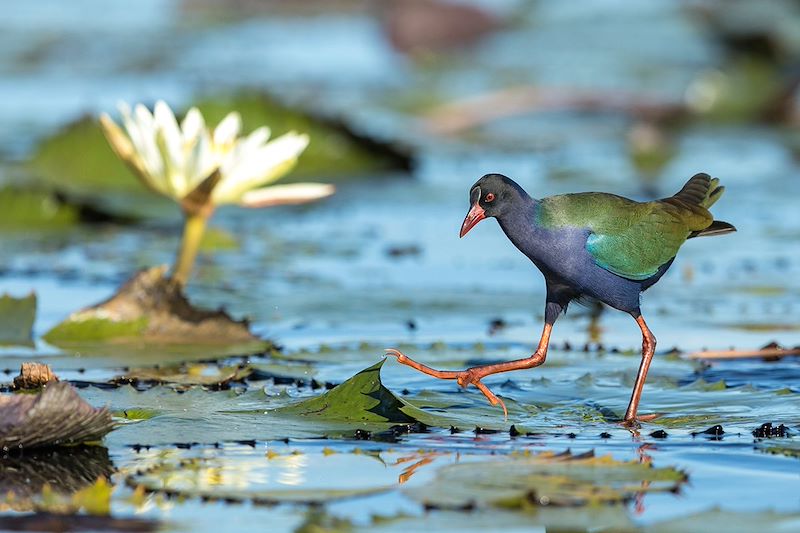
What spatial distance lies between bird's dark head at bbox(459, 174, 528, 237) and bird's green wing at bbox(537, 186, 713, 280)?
8 centimetres

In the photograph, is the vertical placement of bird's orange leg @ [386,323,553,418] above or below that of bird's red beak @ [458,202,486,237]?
below

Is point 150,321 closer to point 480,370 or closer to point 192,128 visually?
point 192,128

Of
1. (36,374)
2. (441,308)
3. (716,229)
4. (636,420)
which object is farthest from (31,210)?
(636,420)

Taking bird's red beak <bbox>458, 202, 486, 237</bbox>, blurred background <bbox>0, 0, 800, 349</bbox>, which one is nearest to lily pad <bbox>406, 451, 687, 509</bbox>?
bird's red beak <bbox>458, 202, 486, 237</bbox>

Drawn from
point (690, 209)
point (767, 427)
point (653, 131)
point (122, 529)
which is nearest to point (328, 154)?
point (653, 131)

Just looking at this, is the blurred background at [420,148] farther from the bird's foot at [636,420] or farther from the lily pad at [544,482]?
the lily pad at [544,482]

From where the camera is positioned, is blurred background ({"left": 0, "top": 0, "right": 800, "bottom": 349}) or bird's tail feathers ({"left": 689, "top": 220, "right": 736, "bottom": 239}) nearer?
bird's tail feathers ({"left": 689, "top": 220, "right": 736, "bottom": 239})

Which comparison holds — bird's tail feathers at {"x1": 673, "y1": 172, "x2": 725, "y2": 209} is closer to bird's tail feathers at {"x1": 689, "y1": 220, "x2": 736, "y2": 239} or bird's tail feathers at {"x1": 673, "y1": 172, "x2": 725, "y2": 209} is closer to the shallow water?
bird's tail feathers at {"x1": 689, "y1": 220, "x2": 736, "y2": 239}

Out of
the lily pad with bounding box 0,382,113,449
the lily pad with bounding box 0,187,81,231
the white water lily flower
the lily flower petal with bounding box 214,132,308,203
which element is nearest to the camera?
the lily pad with bounding box 0,382,113,449

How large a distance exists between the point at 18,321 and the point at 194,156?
77 cm

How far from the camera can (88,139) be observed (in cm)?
805

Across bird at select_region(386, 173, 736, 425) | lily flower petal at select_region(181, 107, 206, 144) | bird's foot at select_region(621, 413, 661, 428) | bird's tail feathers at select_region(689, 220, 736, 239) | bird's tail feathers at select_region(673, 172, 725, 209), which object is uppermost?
lily flower petal at select_region(181, 107, 206, 144)

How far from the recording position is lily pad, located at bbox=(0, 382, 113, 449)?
3.01 metres

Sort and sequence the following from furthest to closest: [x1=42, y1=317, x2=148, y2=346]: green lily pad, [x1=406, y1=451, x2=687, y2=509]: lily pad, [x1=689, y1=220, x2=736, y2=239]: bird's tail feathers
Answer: [x1=42, y1=317, x2=148, y2=346]: green lily pad
[x1=689, y1=220, x2=736, y2=239]: bird's tail feathers
[x1=406, y1=451, x2=687, y2=509]: lily pad
